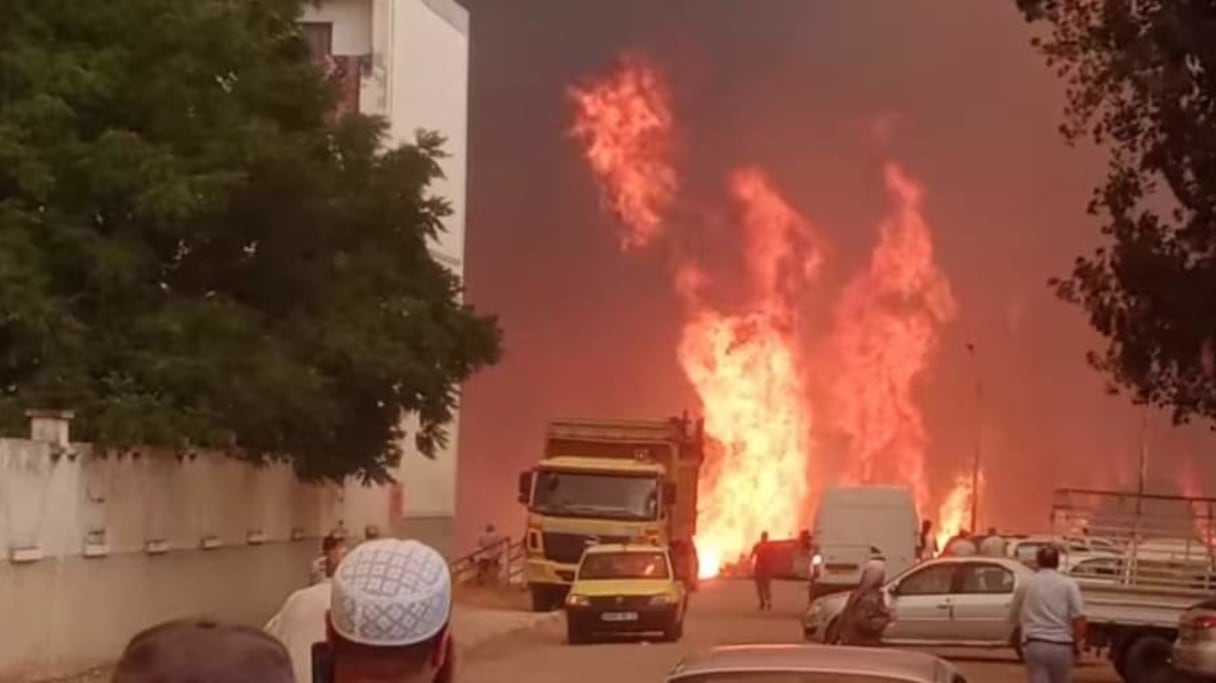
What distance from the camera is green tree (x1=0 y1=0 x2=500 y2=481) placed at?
1157 inches

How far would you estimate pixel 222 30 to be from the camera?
3147 cm

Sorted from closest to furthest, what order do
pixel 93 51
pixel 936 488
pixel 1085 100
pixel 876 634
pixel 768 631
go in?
pixel 876 634 < pixel 93 51 < pixel 1085 100 < pixel 768 631 < pixel 936 488

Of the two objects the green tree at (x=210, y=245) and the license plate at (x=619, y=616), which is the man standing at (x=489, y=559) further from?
the green tree at (x=210, y=245)

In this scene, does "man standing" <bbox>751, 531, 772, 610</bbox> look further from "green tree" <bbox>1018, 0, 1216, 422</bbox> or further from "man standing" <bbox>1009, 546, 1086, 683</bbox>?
"man standing" <bbox>1009, 546, 1086, 683</bbox>

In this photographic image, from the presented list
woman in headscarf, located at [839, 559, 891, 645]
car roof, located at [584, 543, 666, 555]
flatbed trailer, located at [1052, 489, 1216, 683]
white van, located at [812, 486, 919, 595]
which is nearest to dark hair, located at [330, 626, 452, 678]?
woman in headscarf, located at [839, 559, 891, 645]

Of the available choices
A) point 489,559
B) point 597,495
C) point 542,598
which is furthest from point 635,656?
point 489,559

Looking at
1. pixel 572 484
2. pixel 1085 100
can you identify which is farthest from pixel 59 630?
pixel 572 484

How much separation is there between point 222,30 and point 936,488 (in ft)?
189

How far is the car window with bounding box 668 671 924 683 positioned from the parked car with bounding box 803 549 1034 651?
871 inches

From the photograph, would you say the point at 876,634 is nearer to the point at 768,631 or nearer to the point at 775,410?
the point at 768,631

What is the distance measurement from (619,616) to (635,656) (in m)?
3.98

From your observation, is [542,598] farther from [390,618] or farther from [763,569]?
[390,618]

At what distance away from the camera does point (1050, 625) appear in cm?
1734

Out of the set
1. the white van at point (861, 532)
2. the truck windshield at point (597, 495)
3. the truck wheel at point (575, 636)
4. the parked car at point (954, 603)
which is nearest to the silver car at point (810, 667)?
the parked car at point (954, 603)
